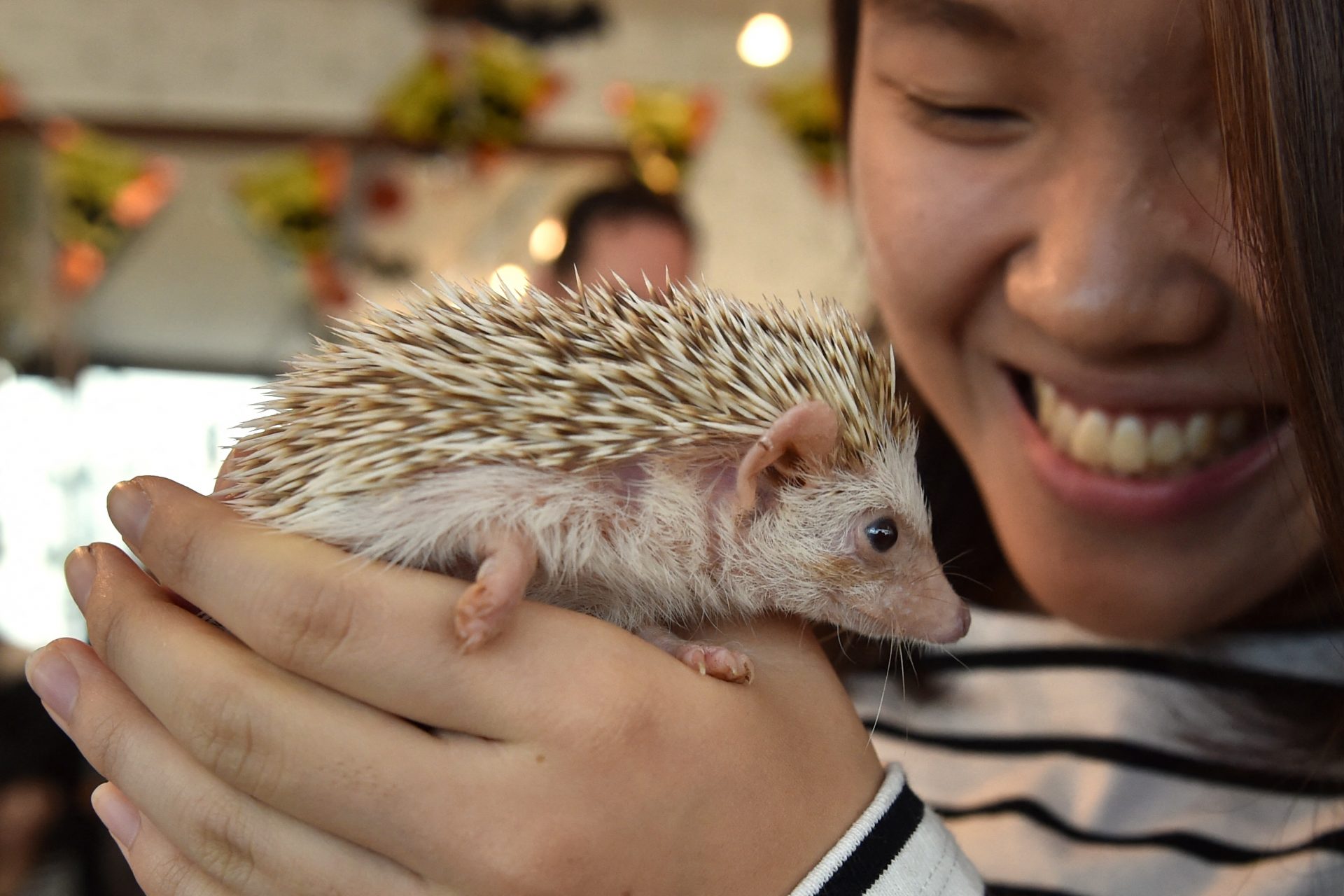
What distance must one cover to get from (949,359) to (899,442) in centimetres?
25

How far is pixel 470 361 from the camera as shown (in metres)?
1.01

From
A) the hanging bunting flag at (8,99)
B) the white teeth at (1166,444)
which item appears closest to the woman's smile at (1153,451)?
the white teeth at (1166,444)

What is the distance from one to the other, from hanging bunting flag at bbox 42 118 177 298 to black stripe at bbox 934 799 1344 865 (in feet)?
17.6

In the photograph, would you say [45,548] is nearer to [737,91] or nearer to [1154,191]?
[737,91]

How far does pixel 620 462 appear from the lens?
3.50 feet

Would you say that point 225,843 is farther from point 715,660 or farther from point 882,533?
point 882,533

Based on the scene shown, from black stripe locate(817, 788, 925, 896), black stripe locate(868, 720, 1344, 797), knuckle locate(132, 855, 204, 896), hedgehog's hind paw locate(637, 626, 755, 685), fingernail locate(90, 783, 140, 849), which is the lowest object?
black stripe locate(868, 720, 1344, 797)

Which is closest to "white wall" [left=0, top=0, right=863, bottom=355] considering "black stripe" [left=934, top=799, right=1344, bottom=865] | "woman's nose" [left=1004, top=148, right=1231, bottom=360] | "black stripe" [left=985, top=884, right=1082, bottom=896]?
"black stripe" [left=934, top=799, right=1344, bottom=865]

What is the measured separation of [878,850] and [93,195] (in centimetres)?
564

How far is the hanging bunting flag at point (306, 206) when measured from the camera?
5.44m

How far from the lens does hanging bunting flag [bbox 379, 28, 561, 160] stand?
18.4 ft

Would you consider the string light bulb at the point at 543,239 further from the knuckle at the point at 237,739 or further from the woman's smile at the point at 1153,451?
the knuckle at the point at 237,739

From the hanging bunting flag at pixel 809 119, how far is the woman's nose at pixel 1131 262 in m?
5.18

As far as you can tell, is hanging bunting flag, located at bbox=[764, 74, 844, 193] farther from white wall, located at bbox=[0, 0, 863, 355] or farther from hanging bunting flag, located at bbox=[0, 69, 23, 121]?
hanging bunting flag, located at bbox=[0, 69, 23, 121]
